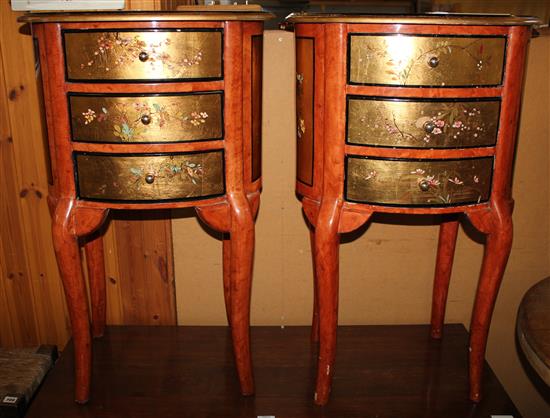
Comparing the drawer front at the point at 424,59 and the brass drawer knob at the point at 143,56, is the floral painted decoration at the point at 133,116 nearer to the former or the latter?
the brass drawer knob at the point at 143,56

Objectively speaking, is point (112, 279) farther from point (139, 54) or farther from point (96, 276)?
point (139, 54)

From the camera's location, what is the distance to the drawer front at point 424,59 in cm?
→ 124

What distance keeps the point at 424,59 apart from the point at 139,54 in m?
0.63

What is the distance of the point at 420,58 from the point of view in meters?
1.25

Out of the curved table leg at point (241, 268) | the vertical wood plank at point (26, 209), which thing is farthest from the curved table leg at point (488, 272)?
the vertical wood plank at point (26, 209)

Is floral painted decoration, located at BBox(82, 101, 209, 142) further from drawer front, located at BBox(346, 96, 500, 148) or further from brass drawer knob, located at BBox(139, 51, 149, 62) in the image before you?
drawer front, located at BBox(346, 96, 500, 148)

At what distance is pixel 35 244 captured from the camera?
1.88 metres

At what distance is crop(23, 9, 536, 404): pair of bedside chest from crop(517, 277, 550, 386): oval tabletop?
0.18 meters

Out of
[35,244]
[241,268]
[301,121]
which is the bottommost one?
[35,244]

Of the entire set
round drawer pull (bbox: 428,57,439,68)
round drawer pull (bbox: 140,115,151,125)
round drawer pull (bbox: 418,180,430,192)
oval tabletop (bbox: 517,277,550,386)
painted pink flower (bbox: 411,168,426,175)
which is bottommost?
oval tabletop (bbox: 517,277,550,386)

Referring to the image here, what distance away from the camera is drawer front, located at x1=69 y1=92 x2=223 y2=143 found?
50.9 inches

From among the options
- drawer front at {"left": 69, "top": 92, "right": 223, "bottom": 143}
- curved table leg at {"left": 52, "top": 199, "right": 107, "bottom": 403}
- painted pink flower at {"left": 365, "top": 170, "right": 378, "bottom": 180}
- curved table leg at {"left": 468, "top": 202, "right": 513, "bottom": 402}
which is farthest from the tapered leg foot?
curved table leg at {"left": 468, "top": 202, "right": 513, "bottom": 402}

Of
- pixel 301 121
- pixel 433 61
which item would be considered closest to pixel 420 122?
pixel 433 61

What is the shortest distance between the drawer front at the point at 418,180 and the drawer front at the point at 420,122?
0.05m
